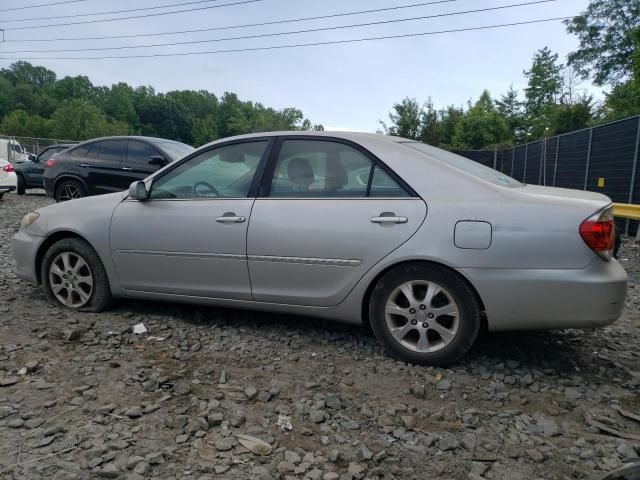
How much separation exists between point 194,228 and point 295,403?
1597mm

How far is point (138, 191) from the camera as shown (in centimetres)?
381

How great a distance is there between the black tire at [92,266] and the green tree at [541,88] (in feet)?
162

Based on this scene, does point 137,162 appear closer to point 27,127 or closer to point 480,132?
point 480,132

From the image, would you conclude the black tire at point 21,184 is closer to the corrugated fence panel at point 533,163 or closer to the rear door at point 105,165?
the rear door at point 105,165

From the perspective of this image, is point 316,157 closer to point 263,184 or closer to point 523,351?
point 263,184

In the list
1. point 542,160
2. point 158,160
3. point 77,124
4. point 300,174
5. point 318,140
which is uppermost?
point 77,124

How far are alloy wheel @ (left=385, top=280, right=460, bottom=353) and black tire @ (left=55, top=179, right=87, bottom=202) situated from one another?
7657 millimetres

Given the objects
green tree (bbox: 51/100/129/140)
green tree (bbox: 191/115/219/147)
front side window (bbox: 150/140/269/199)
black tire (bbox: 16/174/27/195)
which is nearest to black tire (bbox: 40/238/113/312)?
front side window (bbox: 150/140/269/199)

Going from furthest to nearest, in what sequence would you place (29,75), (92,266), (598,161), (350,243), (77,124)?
(29,75) → (77,124) → (598,161) → (92,266) → (350,243)

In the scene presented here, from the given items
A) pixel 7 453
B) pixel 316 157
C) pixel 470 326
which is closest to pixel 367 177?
pixel 316 157

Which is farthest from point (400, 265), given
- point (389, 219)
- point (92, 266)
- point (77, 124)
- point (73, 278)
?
point (77, 124)

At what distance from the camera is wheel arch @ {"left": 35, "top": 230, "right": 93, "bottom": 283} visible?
407cm

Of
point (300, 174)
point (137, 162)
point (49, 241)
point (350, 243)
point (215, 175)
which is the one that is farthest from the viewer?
point (137, 162)

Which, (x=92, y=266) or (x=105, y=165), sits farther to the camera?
(x=105, y=165)
